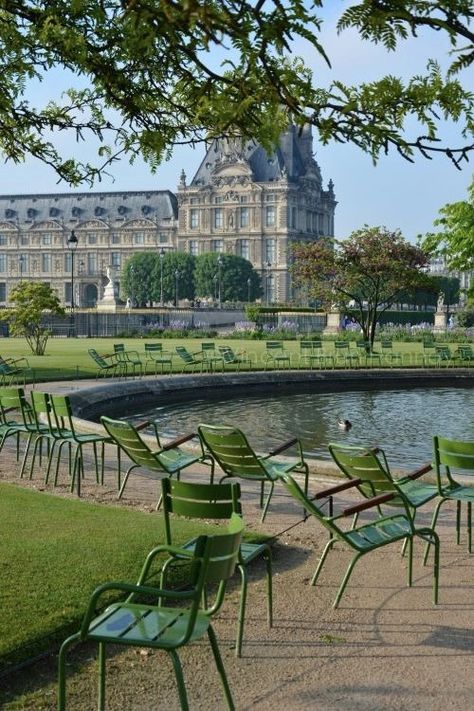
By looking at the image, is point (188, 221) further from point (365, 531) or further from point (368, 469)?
point (365, 531)

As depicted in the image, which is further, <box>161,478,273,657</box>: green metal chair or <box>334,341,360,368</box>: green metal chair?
<box>334,341,360,368</box>: green metal chair

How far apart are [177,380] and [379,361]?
25.4 feet

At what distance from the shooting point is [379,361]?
2678cm

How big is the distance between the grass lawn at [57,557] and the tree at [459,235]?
68.2 feet

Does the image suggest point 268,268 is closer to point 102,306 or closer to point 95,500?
point 102,306

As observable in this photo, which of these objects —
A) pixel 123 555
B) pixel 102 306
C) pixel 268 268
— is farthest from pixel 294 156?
pixel 123 555

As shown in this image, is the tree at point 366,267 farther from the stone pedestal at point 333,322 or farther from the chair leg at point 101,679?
the chair leg at point 101,679

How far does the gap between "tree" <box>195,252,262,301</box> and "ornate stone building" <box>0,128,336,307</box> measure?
11.0m

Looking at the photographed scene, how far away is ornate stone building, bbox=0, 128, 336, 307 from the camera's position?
109 m

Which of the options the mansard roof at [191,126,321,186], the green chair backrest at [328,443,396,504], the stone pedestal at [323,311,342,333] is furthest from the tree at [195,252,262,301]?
the green chair backrest at [328,443,396,504]

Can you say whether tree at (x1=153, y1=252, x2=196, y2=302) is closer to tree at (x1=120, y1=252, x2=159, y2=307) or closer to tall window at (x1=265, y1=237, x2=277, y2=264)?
tree at (x1=120, y1=252, x2=159, y2=307)

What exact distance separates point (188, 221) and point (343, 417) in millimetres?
97076

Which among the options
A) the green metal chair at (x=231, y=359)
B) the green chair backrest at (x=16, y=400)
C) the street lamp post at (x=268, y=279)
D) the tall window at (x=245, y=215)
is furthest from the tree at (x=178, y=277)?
the green chair backrest at (x=16, y=400)

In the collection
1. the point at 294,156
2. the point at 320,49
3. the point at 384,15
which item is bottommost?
the point at 320,49
